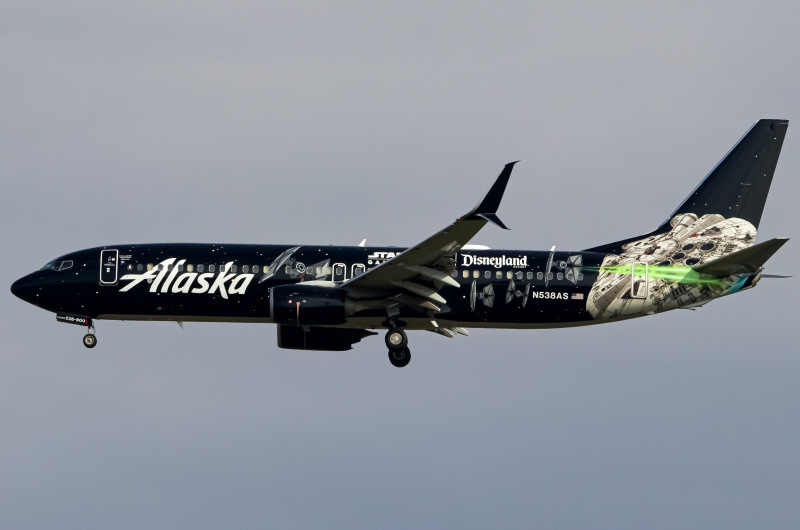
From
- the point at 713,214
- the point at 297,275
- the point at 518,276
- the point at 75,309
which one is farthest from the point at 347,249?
the point at 713,214

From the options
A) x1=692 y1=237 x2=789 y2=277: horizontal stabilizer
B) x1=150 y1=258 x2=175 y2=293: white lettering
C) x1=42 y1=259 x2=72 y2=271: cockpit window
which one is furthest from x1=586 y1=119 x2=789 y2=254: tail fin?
x1=42 y1=259 x2=72 y2=271: cockpit window

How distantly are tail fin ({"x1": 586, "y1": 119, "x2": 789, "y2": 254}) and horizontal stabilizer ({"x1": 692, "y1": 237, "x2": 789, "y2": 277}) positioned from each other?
4.42 metres

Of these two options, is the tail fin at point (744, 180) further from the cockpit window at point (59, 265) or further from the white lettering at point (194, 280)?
the cockpit window at point (59, 265)

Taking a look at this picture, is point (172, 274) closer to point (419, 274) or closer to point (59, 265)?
point (59, 265)

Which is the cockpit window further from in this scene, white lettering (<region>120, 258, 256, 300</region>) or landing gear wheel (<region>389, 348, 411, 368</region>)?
landing gear wheel (<region>389, 348, 411, 368</region>)

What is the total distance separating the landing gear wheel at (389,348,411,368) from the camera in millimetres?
56656

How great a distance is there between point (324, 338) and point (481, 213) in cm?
1311

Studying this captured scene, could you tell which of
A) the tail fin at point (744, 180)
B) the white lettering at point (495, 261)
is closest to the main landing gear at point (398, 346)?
the white lettering at point (495, 261)

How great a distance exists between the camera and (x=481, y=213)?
160ft

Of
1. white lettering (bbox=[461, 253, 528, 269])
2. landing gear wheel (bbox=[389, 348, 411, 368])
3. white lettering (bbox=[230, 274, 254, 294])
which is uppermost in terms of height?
white lettering (bbox=[461, 253, 528, 269])

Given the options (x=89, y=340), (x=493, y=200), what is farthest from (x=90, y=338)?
(x=493, y=200)

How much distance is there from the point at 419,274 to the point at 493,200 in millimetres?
7041

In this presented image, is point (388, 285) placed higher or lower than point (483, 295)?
higher

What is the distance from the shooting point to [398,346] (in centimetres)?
5644
